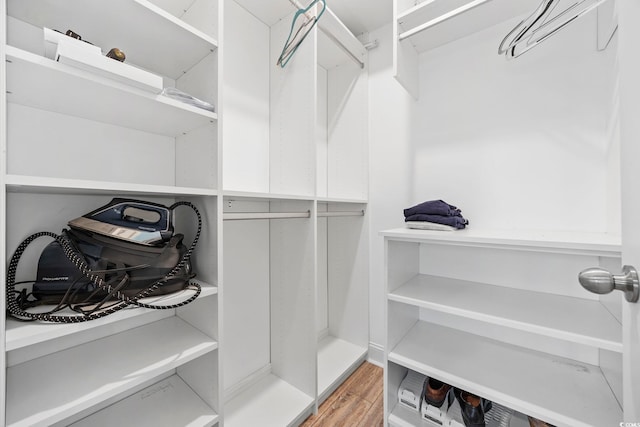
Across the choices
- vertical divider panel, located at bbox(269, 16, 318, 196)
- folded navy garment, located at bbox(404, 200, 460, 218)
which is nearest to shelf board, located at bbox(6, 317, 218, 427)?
vertical divider panel, located at bbox(269, 16, 318, 196)

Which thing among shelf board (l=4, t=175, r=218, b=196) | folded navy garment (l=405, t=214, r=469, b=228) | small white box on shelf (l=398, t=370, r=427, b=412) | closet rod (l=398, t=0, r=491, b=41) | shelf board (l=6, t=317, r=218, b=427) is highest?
closet rod (l=398, t=0, r=491, b=41)

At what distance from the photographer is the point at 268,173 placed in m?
1.58

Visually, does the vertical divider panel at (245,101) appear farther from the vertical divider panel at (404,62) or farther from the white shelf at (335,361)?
the white shelf at (335,361)

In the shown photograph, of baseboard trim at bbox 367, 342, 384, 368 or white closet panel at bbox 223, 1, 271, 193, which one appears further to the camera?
baseboard trim at bbox 367, 342, 384, 368

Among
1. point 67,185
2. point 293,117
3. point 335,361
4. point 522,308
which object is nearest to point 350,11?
point 293,117

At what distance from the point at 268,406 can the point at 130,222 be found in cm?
114

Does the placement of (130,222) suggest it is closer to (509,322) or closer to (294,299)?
(294,299)

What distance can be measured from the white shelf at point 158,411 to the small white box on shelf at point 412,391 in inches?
34.1

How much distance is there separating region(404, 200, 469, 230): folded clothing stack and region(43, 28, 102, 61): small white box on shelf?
4.36 ft

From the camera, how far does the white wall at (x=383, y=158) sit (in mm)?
1693

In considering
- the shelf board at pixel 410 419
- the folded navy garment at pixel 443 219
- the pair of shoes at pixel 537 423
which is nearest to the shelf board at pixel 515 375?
the pair of shoes at pixel 537 423

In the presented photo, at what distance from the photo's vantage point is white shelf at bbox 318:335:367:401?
1.52 m

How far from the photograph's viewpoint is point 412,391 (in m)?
1.28

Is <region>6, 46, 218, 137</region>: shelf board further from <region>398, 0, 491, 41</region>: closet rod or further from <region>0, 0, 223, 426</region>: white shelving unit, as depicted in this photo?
<region>398, 0, 491, 41</region>: closet rod
